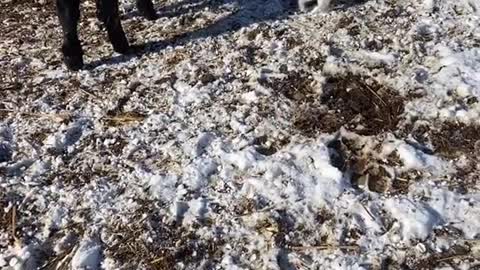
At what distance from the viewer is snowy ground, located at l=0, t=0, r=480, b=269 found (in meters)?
3.32

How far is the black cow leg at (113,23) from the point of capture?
4.59 m

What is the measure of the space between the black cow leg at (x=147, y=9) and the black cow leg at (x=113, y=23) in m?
0.41

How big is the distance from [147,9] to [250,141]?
180 cm

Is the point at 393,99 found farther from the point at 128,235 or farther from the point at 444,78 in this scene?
the point at 128,235

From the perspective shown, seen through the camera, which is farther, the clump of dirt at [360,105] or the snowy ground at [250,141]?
the clump of dirt at [360,105]

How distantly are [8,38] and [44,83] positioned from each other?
2.69ft

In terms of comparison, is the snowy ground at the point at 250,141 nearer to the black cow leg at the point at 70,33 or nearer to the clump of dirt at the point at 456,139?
the clump of dirt at the point at 456,139

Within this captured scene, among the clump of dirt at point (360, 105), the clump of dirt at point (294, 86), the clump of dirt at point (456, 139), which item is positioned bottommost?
the clump of dirt at point (456, 139)

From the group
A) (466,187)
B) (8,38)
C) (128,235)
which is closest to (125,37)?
(8,38)

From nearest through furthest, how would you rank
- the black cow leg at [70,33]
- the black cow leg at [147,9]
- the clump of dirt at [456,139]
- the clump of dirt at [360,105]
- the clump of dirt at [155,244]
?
the clump of dirt at [155,244], the clump of dirt at [456,139], the clump of dirt at [360,105], the black cow leg at [70,33], the black cow leg at [147,9]

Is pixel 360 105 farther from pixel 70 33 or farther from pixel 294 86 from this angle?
pixel 70 33

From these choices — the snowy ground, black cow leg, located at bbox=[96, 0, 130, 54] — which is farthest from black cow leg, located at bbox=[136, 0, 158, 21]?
black cow leg, located at bbox=[96, 0, 130, 54]

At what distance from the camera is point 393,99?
4.09 meters

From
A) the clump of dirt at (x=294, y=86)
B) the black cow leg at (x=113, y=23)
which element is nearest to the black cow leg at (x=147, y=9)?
the black cow leg at (x=113, y=23)
